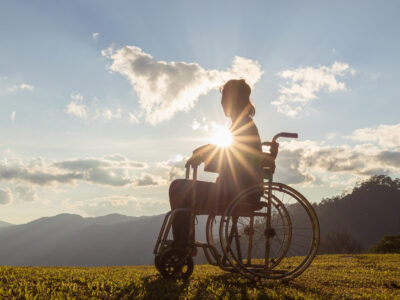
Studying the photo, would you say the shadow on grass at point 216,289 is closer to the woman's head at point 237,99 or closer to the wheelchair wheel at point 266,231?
the wheelchair wheel at point 266,231

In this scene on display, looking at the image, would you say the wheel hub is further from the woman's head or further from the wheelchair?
the woman's head

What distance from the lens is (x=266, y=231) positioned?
3.88 meters

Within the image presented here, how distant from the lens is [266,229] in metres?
3.89

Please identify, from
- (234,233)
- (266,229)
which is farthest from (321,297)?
(234,233)

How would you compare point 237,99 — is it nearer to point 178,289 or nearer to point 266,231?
point 266,231

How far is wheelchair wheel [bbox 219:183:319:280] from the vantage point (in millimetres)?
3730

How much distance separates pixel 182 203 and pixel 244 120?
1.35 metres

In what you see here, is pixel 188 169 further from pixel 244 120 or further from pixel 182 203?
pixel 244 120

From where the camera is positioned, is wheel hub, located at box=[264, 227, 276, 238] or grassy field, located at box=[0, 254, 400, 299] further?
wheel hub, located at box=[264, 227, 276, 238]

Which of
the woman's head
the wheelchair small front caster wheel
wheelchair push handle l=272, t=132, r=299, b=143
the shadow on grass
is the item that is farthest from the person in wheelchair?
the shadow on grass

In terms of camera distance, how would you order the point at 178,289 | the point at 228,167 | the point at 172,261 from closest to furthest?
1. the point at 178,289
2. the point at 172,261
3. the point at 228,167

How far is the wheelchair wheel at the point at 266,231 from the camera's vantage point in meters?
3.73

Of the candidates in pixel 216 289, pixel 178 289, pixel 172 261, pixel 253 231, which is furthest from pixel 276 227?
pixel 178 289

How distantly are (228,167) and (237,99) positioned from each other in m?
0.92
